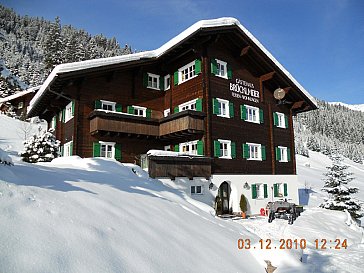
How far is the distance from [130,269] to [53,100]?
719 inches

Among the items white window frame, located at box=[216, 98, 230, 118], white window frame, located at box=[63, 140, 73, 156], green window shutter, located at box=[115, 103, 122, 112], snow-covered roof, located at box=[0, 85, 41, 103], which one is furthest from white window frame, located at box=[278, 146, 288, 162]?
snow-covered roof, located at box=[0, 85, 41, 103]

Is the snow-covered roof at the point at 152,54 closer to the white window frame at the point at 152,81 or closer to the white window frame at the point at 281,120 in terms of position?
the white window frame at the point at 152,81

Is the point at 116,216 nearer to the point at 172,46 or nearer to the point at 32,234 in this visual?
the point at 32,234

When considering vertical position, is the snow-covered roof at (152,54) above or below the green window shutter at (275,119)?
above

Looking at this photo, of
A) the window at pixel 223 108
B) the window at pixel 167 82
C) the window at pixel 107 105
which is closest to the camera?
the window at pixel 107 105

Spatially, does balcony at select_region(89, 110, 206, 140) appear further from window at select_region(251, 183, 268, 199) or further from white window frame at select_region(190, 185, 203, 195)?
window at select_region(251, 183, 268, 199)

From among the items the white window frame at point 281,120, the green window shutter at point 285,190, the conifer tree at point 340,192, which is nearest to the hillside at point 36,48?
the white window frame at point 281,120

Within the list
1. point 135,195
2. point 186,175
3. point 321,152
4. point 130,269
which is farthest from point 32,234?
point 321,152

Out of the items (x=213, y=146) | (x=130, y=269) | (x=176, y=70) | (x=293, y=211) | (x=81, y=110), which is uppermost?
(x=176, y=70)

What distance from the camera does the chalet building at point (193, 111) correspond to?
1706 centimetres

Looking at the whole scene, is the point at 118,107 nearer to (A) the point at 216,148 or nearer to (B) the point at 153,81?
(B) the point at 153,81

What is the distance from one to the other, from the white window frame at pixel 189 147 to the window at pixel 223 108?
2598 millimetres

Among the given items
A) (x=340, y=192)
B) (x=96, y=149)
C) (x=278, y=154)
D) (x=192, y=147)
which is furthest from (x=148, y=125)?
(x=340, y=192)

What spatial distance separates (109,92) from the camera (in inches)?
731
